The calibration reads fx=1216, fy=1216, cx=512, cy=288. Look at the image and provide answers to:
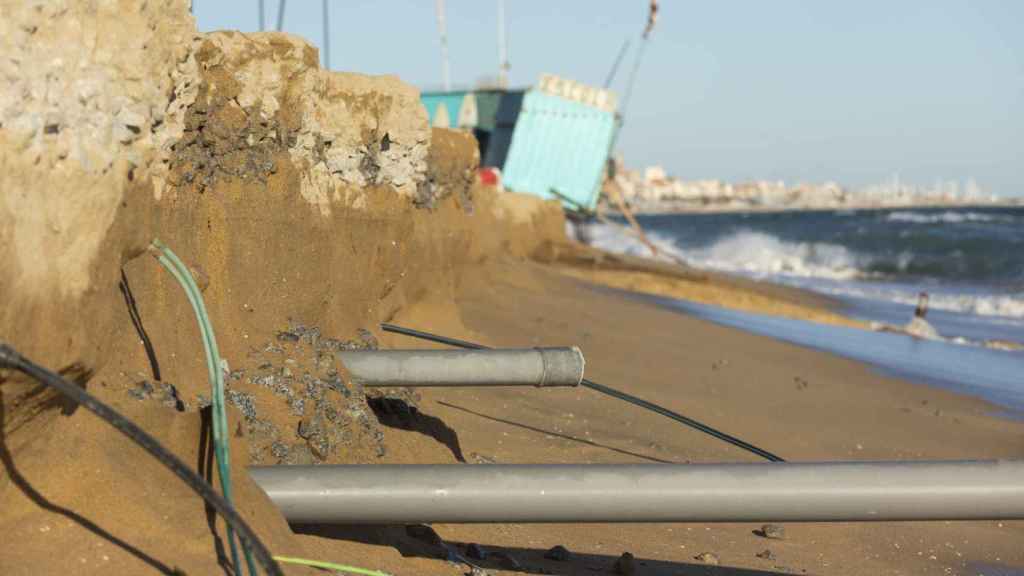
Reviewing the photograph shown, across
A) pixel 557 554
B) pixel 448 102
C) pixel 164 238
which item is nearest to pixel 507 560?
pixel 557 554

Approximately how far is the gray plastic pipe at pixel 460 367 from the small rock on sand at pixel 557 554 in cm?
59

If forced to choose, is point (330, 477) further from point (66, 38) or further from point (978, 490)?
point (978, 490)

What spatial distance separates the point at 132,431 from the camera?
7.54ft

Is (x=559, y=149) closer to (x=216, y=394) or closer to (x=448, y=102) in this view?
(x=448, y=102)

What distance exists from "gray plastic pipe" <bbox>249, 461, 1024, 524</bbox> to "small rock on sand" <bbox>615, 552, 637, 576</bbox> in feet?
Answer: 1.69

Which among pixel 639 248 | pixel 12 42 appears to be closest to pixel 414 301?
pixel 12 42

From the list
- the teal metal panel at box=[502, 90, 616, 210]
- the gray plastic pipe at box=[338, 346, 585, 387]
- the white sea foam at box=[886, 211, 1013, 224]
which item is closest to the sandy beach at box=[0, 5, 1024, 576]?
the gray plastic pipe at box=[338, 346, 585, 387]

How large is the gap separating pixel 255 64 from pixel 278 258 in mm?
662

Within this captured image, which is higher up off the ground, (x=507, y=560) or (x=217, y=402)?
(x=217, y=402)

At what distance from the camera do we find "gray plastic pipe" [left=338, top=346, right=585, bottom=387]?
4.10 meters

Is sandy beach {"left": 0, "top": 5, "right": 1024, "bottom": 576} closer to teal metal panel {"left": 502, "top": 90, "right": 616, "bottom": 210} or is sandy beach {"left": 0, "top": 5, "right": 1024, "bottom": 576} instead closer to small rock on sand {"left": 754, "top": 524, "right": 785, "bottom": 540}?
small rock on sand {"left": 754, "top": 524, "right": 785, "bottom": 540}

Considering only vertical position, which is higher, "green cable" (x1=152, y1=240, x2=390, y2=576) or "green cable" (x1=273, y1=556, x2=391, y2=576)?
"green cable" (x1=152, y1=240, x2=390, y2=576)

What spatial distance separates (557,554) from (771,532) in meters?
1.08

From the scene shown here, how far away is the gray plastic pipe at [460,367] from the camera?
4.10 meters
